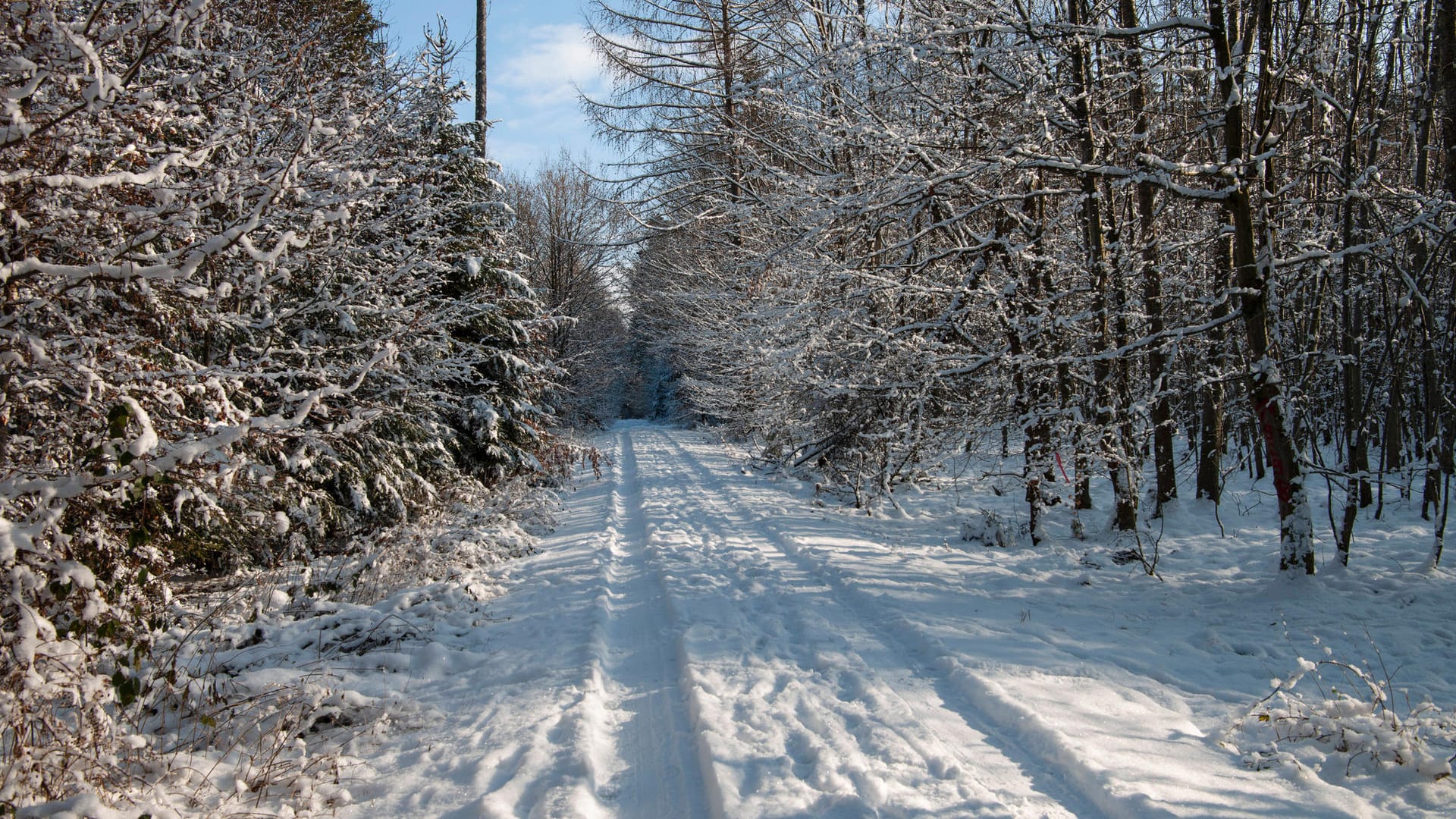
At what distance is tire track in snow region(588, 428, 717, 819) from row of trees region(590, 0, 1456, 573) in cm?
344

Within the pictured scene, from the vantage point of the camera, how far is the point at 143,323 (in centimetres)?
421

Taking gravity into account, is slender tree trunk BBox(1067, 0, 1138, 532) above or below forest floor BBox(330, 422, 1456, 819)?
above

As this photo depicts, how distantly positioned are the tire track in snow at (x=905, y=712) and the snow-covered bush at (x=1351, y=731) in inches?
44.9

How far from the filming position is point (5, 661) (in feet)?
9.05

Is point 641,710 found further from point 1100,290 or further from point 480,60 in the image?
point 480,60

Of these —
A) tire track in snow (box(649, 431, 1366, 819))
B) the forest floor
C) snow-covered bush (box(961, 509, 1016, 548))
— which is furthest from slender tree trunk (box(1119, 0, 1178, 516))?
tire track in snow (box(649, 431, 1366, 819))

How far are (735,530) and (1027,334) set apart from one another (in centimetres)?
428

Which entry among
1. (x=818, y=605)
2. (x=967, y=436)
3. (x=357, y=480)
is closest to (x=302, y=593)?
(x=357, y=480)

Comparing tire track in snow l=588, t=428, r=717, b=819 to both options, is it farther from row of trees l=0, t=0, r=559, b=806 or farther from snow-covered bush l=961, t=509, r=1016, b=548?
snow-covered bush l=961, t=509, r=1016, b=548

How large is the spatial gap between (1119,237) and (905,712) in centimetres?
661

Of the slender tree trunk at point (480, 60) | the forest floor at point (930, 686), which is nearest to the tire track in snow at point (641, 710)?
the forest floor at point (930, 686)

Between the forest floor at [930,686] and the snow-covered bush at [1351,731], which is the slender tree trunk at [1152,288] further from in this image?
the snow-covered bush at [1351,731]

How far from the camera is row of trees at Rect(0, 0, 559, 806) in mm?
2789

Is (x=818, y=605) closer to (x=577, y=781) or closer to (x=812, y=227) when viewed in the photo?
(x=577, y=781)
